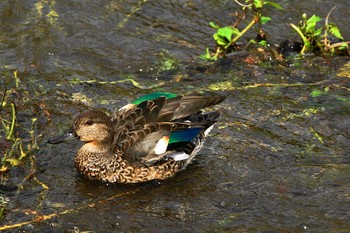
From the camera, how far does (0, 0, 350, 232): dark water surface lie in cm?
750

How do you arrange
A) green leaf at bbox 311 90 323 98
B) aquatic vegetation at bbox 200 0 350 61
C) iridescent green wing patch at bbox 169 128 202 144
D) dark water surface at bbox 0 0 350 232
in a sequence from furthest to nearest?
aquatic vegetation at bbox 200 0 350 61 < green leaf at bbox 311 90 323 98 < iridescent green wing patch at bbox 169 128 202 144 < dark water surface at bbox 0 0 350 232

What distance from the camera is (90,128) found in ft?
27.2

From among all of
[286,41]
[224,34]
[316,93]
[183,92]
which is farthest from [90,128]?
[286,41]

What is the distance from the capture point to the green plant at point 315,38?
34.4ft

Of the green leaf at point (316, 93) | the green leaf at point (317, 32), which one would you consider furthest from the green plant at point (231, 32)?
the green leaf at point (316, 93)

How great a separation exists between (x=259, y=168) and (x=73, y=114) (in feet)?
7.40

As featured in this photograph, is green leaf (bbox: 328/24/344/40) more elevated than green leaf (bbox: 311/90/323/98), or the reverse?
green leaf (bbox: 328/24/344/40)

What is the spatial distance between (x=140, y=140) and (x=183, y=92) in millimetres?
1877

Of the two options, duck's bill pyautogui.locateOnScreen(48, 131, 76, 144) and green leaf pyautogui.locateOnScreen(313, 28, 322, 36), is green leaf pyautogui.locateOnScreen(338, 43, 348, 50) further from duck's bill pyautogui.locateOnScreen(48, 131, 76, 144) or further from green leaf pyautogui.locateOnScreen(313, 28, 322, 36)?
duck's bill pyautogui.locateOnScreen(48, 131, 76, 144)

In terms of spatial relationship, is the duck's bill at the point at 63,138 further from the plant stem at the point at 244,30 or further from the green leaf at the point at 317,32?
the green leaf at the point at 317,32

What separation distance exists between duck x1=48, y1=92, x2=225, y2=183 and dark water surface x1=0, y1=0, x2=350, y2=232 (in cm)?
15

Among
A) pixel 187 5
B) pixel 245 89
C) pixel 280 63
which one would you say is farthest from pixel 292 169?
pixel 187 5

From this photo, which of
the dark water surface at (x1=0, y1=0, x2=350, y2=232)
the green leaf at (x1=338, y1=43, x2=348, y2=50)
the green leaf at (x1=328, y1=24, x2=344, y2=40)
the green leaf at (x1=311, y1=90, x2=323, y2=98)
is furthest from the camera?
the green leaf at (x1=338, y1=43, x2=348, y2=50)

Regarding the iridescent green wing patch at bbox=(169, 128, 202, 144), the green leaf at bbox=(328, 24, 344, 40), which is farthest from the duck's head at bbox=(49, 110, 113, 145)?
the green leaf at bbox=(328, 24, 344, 40)
